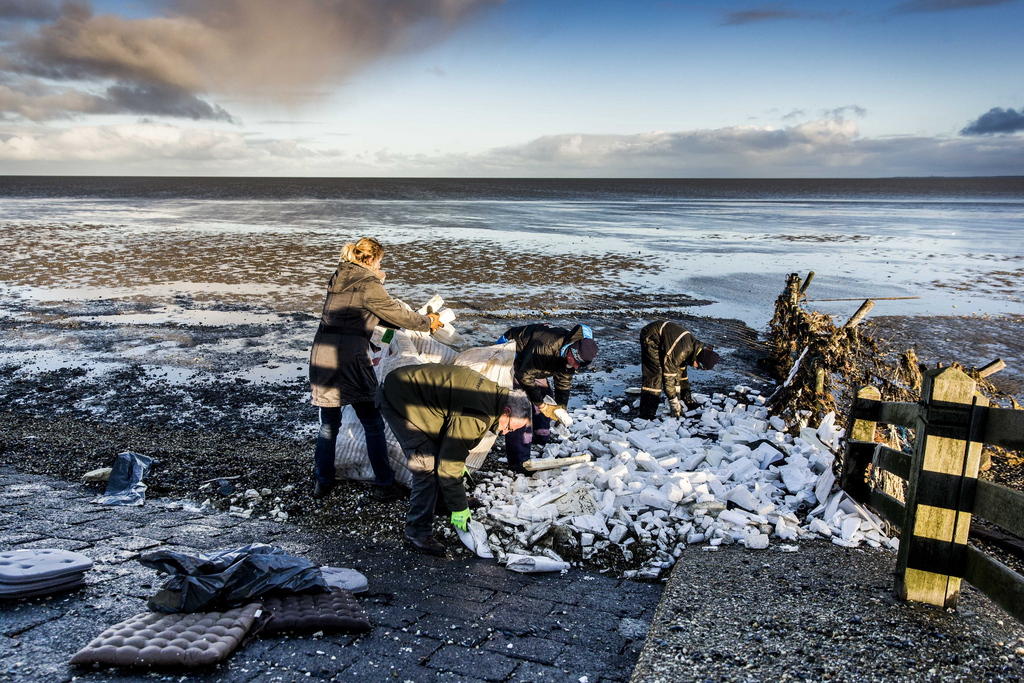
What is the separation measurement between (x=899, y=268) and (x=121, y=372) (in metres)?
20.5

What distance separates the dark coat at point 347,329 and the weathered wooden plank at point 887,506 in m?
3.26

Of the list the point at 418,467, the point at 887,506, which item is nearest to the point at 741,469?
the point at 887,506

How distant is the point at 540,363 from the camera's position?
636 centimetres

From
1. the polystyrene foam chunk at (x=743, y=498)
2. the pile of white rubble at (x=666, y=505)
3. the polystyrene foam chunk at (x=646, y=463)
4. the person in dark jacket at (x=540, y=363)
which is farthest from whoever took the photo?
the person in dark jacket at (x=540, y=363)

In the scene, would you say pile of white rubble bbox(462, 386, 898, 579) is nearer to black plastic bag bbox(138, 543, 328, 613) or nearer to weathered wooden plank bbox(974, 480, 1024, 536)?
weathered wooden plank bbox(974, 480, 1024, 536)

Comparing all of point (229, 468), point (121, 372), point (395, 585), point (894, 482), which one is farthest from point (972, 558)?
point (121, 372)

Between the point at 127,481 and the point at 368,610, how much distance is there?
294cm

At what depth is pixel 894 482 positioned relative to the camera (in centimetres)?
475

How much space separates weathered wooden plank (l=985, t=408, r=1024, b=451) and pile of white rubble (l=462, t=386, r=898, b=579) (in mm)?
1499

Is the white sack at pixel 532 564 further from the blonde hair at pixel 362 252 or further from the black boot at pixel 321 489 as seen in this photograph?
the blonde hair at pixel 362 252

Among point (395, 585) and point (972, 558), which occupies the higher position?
point (972, 558)

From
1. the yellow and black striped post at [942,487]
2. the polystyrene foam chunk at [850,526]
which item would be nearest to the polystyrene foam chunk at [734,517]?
Answer: the polystyrene foam chunk at [850,526]

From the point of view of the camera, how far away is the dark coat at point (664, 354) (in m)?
7.51

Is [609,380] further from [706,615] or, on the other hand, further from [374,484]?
[706,615]
